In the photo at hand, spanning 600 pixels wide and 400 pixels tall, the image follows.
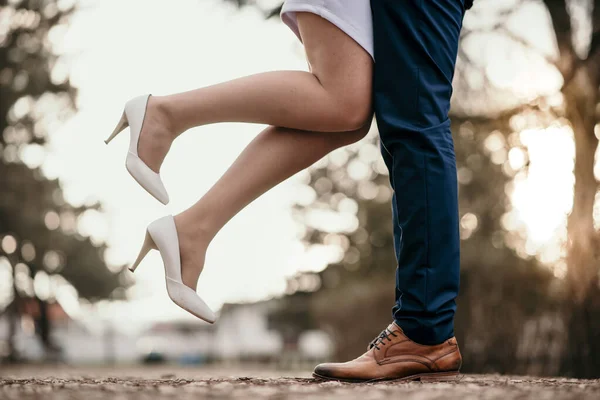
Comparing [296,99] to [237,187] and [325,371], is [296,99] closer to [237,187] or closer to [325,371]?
[237,187]

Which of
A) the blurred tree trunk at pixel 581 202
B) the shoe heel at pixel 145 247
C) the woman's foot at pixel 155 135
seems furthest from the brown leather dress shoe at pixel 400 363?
the blurred tree trunk at pixel 581 202

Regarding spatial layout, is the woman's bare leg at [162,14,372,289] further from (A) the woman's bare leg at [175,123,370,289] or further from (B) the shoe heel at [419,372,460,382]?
(B) the shoe heel at [419,372,460,382]

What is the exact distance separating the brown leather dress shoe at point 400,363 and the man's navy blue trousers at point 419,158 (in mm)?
32

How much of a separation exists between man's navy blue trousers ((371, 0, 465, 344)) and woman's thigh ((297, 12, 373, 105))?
1.3 inches

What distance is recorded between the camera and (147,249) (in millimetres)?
2041

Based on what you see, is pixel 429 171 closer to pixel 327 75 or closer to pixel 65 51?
pixel 327 75

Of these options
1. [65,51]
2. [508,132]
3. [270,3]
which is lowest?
[508,132]

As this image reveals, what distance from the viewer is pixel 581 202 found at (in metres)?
5.59

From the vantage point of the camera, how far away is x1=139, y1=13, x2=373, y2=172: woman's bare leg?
1.88 m

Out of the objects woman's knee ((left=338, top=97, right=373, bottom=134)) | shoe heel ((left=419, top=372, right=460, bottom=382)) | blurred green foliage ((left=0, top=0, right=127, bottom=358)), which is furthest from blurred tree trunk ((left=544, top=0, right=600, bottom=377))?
blurred green foliage ((left=0, top=0, right=127, bottom=358))

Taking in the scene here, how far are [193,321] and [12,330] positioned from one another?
35502 mm

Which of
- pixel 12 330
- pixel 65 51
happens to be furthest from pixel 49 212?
pixel 65 51

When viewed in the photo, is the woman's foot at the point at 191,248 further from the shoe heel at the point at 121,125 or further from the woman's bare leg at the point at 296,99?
the shoe heel at the point at 121,125

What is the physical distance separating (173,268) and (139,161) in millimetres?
301
